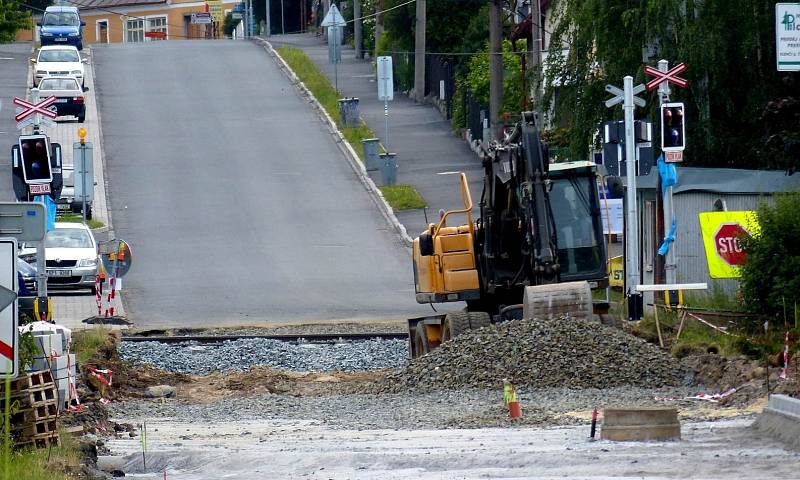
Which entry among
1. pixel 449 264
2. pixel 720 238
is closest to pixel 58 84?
pixel 449 264

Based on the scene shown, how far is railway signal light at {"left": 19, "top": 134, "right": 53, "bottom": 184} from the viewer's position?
2527cm

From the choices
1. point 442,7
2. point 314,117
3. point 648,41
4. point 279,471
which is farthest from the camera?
point 442,7

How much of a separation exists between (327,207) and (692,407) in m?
27.5

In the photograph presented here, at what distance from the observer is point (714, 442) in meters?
12.4

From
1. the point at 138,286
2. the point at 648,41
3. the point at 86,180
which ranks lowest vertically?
the point at 138,286

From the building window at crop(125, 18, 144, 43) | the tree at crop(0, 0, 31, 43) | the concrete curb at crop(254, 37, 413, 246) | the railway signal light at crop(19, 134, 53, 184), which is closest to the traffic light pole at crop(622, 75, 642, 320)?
the railway signal light at crop(19, 134, 53, 184)

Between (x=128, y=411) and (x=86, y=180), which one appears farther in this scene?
(x=86, y=180)

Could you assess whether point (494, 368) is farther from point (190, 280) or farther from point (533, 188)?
point (190, 280)

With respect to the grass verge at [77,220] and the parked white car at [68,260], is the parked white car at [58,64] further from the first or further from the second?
the parked white car at [68,260]

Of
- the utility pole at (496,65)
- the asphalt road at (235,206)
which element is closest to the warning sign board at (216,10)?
the asphalt road at (235,206)

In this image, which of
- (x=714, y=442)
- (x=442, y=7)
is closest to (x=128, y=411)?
(x=714, y=442)

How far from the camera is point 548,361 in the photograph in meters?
18.1

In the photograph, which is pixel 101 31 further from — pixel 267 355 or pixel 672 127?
pixel 672 127

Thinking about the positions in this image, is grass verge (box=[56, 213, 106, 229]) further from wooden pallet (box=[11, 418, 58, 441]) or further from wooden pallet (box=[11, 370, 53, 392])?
wooden pallet (box=[11, 418, 58, 441])
